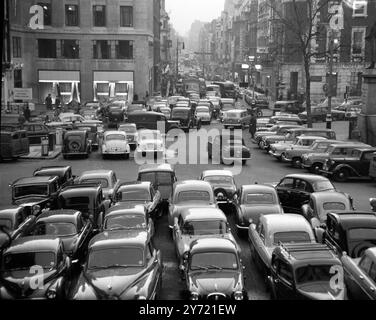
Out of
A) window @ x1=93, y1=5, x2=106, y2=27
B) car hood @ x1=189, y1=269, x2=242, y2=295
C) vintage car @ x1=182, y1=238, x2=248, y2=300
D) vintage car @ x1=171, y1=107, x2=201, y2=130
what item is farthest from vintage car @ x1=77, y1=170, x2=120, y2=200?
window @ x1=93, y1=5, x2=106, y2=27

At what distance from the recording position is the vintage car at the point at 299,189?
50.5 feet

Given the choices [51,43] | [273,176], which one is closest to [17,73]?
[51,43]

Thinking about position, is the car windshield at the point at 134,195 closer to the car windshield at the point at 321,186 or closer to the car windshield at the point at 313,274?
the car windshield at the point at 321,186

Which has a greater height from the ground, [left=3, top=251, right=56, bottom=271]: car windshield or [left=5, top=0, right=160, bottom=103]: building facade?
[left=5, top=0, right=160, bottom=103]: building facade

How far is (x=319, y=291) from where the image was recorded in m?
7.70

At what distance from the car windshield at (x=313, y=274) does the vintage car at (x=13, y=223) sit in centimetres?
573

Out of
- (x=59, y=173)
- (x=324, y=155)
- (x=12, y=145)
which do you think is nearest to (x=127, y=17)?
(x=12, y=145)

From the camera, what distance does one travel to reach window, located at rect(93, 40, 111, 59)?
162 feet

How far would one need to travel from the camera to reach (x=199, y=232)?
37.8ft

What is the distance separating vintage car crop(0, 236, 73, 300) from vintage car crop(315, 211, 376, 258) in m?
4.82

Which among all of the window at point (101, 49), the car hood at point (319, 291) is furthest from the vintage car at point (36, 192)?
the window at point (101, 49)

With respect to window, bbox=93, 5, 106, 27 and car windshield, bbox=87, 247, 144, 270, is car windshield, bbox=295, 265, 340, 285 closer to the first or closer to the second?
car windshield, bbox=87, 247, 144, 270

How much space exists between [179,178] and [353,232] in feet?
34.7
